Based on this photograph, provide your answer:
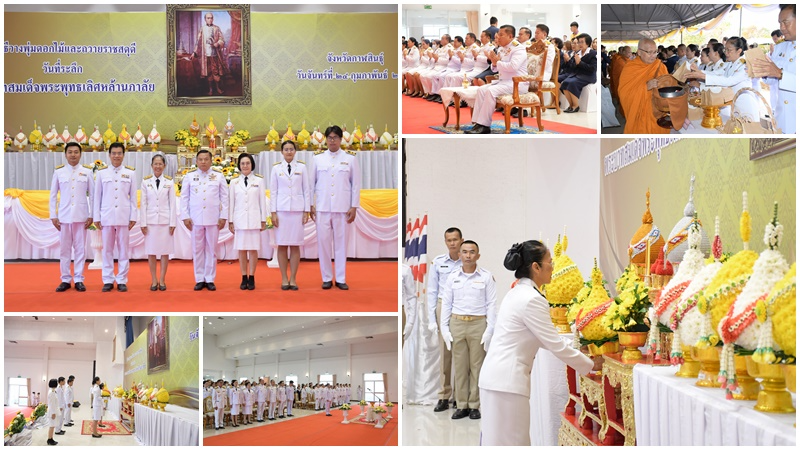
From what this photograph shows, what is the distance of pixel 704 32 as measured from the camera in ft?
13.8

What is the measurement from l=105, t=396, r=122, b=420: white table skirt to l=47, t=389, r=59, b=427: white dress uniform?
27cm

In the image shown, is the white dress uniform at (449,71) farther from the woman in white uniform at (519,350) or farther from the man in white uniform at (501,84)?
the woman in white uniform at (519,350)

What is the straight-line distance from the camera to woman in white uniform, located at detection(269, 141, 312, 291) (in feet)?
18.7

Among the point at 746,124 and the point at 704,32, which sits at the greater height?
the point at 704,32

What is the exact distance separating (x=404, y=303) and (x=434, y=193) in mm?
942

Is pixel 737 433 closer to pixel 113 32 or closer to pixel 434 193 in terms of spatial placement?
pixel 434 193

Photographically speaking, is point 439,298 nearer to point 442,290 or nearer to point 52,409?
point 442,290

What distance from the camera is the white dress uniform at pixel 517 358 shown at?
326 cm

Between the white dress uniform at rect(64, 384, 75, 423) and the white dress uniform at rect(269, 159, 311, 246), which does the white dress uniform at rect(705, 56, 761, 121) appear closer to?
the white dress uniform at rect(269, 159, 311, 246)

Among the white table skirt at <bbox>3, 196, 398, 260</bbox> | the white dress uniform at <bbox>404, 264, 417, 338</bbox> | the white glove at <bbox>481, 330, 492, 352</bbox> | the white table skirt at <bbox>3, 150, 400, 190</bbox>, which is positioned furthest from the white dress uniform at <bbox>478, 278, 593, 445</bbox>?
the white table skirt at <bbox>3, 150, 400, 190</bbox>

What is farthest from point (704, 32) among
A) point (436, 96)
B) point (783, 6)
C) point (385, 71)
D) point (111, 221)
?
point (385, 71)

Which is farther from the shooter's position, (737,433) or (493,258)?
(493,258)

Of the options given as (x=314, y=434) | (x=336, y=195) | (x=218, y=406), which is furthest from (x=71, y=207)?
(x=314, y=434)

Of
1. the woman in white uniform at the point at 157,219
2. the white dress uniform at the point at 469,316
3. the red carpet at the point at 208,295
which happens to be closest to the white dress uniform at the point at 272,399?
the red carpet at the point at 208,295
